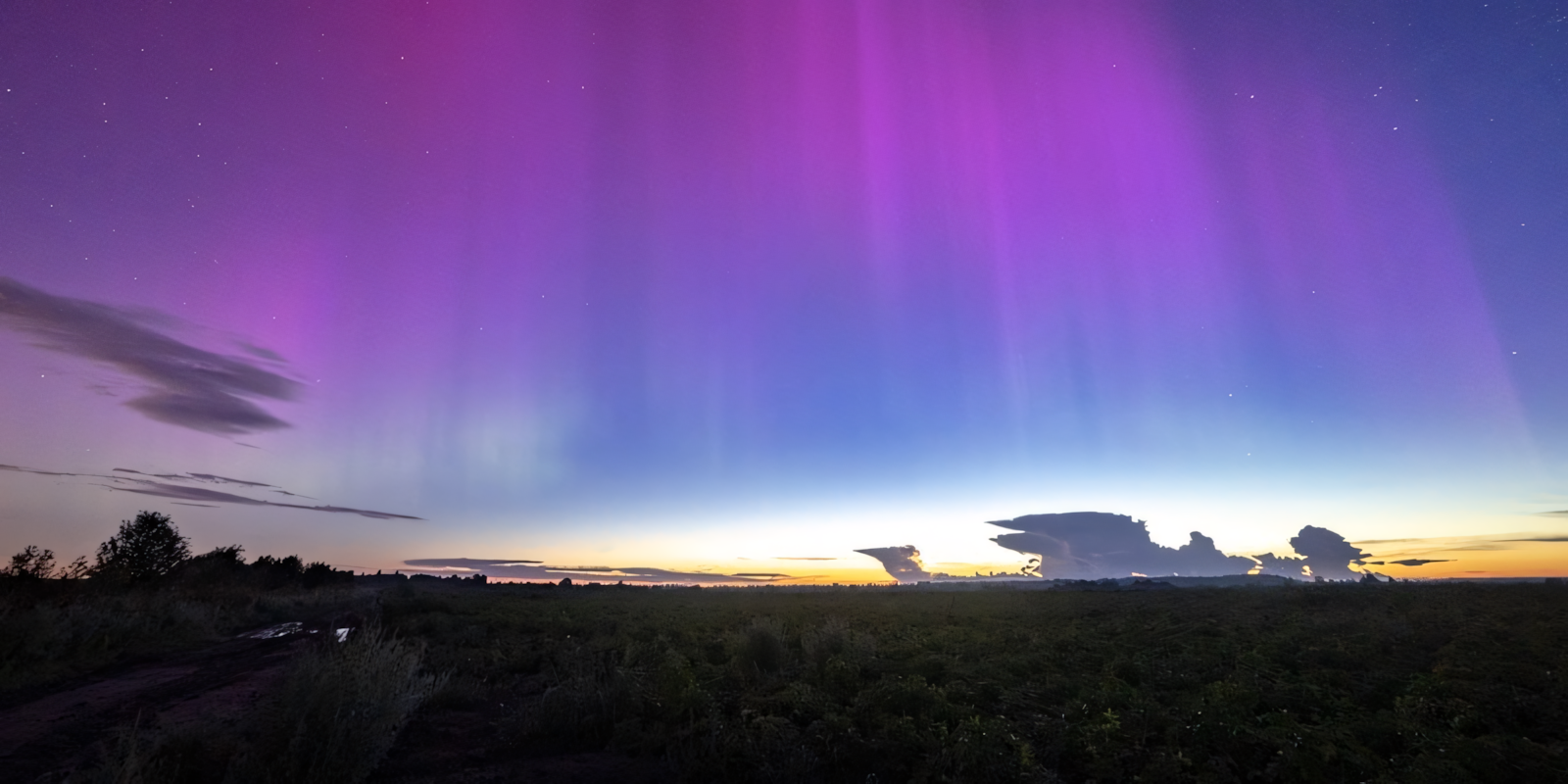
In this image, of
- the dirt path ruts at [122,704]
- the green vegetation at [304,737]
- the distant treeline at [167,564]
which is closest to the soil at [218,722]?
the dirt path ruts at [122,704]

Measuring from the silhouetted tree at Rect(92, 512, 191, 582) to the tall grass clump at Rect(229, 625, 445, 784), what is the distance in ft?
183

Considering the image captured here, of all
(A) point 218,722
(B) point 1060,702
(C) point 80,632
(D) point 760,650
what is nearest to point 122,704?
(A) point 218,722

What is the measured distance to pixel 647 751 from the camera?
10148 mm

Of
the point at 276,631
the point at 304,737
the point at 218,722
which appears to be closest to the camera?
the point at 304,737

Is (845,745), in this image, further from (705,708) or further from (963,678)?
(963,678)

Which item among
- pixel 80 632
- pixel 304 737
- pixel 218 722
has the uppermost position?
pixel 80 632

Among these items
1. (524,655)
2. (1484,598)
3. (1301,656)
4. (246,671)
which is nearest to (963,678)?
(1301,656)

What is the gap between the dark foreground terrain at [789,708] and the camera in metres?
8.57

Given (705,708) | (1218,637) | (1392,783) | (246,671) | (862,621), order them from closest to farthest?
(1392,783)
(705,708)
(246,671)
(1218,637)
(862,621)

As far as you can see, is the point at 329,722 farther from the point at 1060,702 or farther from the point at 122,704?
the point at 1060,702

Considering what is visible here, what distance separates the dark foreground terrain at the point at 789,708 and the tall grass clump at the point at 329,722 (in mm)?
41

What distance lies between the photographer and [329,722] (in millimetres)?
8570

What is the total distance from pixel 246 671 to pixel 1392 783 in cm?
2306

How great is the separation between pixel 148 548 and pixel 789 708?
66.7 m
